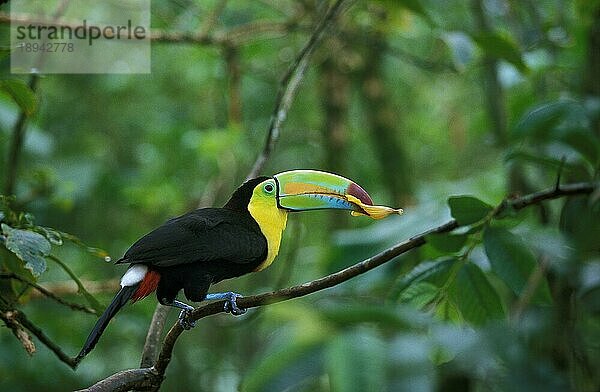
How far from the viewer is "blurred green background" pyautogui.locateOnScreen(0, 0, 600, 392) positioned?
2.02 feet

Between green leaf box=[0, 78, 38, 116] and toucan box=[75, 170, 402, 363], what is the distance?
0.99ft

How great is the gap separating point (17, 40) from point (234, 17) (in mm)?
1033

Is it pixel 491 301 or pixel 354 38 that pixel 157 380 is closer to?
pixel 491 301

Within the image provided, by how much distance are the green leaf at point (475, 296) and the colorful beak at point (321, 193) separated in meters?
0.16

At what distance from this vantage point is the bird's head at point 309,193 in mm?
1211

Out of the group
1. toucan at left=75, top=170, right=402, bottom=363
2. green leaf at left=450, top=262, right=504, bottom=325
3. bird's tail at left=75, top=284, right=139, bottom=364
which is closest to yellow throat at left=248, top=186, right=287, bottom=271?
toucan at left=75, top=170, right=402, bottom=363

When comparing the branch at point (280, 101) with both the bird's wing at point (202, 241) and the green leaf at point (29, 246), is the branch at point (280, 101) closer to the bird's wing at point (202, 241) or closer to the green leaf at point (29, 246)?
the bird's wing at point (202, 241)

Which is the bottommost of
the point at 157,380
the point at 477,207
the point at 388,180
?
the point at 388,180

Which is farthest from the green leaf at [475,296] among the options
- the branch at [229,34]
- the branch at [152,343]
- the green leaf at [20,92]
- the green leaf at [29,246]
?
the branch at [229,34]

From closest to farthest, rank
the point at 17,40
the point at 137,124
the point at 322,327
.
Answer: the point at 322,327 < the point at 17,40 < the point at 137,124

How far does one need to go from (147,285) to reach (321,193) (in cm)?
33

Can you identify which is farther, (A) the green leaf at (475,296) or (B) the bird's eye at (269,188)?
(B) the bird's eye at (269,188)

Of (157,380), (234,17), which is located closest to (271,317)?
(157,380)

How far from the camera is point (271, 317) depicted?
26.6 inches
